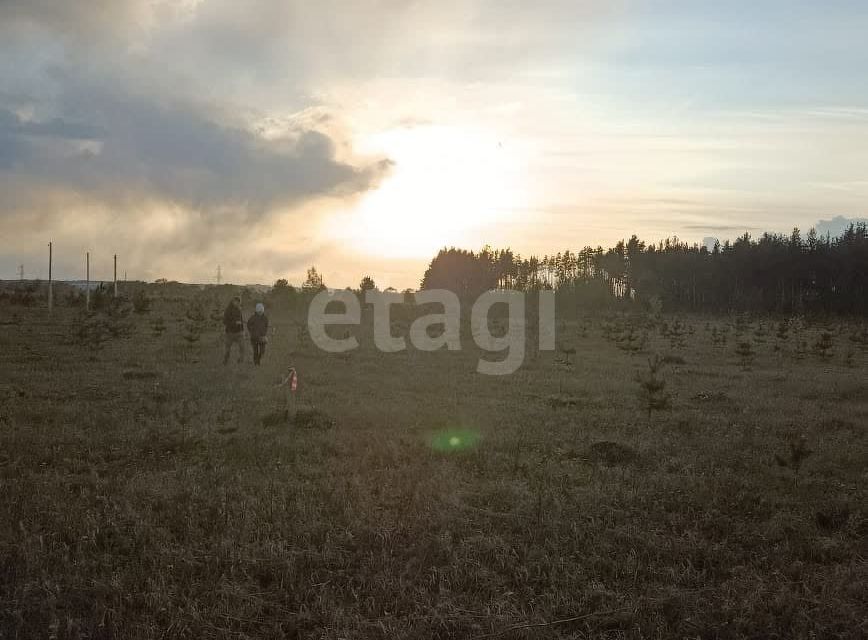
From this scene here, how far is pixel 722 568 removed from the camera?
6250 millimetres

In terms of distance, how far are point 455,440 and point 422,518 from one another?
4.05m

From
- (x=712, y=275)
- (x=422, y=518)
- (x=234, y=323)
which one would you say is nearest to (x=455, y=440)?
(x=422, y=518)

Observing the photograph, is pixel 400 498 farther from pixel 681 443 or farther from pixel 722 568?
pixel 681 443

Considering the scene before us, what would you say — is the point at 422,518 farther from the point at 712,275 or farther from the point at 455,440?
the point at 712,275

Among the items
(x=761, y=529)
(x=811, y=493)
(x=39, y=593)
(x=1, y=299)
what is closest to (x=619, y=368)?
(x=811, y=493)

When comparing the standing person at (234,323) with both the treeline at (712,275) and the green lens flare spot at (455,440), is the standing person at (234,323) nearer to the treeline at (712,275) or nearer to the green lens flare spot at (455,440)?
the green lens flare spot at (455,440)

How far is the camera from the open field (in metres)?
5.23

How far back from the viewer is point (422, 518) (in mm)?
7215

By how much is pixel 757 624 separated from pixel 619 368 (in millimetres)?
19195

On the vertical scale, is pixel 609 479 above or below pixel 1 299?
below

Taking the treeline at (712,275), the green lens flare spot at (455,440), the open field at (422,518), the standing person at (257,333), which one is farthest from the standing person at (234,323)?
the treeline at (712,275)

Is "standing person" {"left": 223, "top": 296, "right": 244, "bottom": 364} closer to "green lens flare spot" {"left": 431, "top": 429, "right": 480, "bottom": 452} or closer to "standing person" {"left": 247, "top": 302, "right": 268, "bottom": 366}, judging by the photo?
"standing person" {"left": 247, "top": 302, "right": 268, "bottom": 366}

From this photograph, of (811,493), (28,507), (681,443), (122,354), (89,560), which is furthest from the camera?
Answer: (122,354)

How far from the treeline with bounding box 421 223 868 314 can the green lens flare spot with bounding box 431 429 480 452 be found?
171ft
